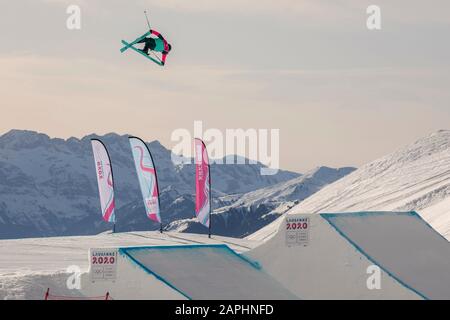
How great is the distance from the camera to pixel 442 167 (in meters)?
142

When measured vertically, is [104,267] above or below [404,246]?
below

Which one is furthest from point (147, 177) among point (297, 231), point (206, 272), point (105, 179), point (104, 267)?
point (104, 267)

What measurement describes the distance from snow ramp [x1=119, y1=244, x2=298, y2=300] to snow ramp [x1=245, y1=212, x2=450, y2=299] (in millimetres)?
792

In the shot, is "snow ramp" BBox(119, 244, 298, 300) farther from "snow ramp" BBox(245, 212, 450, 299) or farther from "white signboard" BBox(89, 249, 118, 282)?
"snow ramp" BBox(245, 212, 450, 299)

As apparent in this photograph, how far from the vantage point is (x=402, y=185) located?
142125mm

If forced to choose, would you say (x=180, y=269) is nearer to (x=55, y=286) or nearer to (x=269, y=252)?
(x=55, y=286)

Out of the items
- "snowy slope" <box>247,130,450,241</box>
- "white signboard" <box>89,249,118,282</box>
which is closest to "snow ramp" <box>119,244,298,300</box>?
"white signboard" <box>89,249,118,282</box>

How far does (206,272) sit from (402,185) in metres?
118

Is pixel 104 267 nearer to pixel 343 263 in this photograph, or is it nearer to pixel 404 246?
pixel 343 263

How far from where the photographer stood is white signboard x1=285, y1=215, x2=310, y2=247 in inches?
1189

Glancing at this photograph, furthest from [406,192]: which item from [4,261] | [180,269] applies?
[180,269]

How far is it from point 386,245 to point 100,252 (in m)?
11.0
